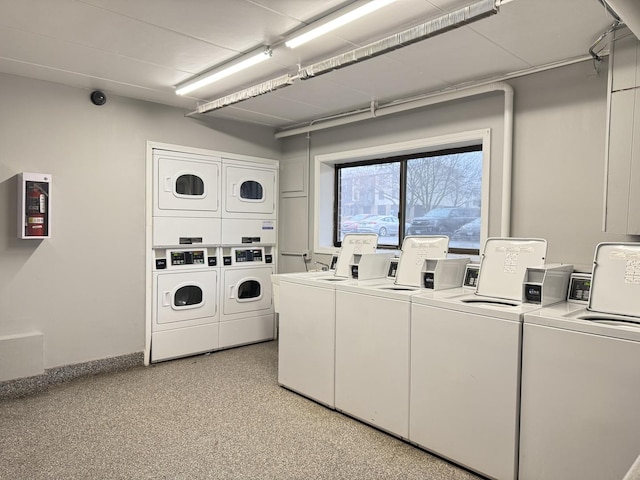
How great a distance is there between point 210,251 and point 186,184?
2.58 ft

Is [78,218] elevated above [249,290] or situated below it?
above

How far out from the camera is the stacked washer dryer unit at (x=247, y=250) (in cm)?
495

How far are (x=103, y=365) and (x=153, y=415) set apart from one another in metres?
1.23

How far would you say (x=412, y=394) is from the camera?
9.18 ft

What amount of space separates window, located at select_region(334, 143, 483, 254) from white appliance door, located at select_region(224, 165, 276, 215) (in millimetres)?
828

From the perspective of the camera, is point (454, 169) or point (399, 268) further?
point (454, 169)

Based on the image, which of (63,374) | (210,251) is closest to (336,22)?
(210,251)

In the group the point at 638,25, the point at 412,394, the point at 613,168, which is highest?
the point at 638,25

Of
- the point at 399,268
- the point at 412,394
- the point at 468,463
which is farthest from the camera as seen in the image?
the point at 399,268

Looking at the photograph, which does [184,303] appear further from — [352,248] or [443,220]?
[443,220]

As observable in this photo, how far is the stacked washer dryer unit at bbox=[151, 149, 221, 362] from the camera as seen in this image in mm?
4449

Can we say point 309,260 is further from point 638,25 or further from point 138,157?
point 638,25

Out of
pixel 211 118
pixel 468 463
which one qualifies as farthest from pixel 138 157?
pixel 468 463

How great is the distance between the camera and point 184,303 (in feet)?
15.3
